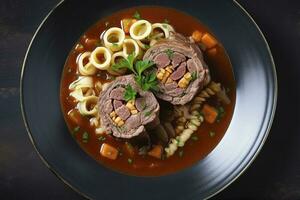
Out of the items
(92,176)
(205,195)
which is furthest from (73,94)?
(205,195)

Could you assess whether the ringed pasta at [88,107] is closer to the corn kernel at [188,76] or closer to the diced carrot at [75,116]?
the diced carrot at [75,116]

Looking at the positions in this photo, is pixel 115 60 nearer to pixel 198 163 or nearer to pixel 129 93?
pixel 129 93

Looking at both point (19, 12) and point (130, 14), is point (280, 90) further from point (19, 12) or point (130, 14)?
point (19, 12)

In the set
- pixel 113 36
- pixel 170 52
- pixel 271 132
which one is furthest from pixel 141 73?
pixel 271 132

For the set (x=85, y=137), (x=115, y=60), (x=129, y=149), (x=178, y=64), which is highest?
(x=115, y=60)

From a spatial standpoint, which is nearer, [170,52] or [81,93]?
[170,52]

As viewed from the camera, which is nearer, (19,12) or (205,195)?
(205,195)
